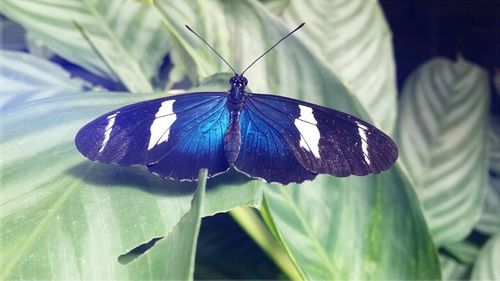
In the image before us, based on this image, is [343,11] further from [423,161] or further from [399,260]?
[399,260]

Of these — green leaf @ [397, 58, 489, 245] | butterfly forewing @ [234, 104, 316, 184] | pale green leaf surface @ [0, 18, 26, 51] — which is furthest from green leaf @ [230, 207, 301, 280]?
pale green leaf surface @ [0, 18, 26, 51]

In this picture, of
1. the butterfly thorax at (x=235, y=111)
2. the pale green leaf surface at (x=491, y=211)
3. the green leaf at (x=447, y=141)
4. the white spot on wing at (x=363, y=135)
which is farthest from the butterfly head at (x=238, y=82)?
the pale green leaf surface at (x=491, y=211)

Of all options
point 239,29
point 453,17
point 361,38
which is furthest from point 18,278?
point 453,17

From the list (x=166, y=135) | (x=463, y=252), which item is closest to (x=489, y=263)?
(x=463, y=252)

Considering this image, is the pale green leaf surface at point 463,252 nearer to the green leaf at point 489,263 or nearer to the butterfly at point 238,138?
the green leaf at point 489,263

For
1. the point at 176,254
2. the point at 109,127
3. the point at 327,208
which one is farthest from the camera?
the point at 327,208

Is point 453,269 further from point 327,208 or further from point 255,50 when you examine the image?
point 255,50
